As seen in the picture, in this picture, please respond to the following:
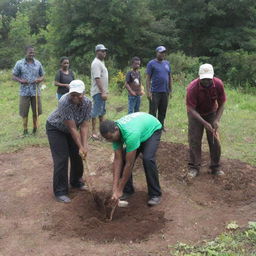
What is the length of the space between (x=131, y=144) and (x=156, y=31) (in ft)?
50.1

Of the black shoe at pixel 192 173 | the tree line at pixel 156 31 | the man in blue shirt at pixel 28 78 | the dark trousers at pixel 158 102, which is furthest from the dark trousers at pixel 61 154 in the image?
the tree line at pixel 156 31

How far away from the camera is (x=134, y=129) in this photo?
4.80 metres

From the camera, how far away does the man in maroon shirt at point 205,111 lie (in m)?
5.75

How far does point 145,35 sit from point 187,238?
1504 centimetres

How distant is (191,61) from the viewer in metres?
16.5

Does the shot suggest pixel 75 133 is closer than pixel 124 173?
No

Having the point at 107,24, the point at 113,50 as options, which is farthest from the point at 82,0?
the point at 113,50

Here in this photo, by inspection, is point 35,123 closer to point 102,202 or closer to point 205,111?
point 102,202

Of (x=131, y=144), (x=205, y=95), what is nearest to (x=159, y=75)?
(x=205, y=95)

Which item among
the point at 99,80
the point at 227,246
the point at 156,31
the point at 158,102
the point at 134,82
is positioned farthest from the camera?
the point at 156,31

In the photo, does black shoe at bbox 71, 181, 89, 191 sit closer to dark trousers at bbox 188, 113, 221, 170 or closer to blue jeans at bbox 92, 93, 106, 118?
dark trousers at bbox 188, 113, 221, 170

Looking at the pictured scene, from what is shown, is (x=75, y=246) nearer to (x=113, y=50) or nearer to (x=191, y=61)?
(x=191, y=61)

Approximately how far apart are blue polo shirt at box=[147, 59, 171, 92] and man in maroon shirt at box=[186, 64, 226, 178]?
207cm

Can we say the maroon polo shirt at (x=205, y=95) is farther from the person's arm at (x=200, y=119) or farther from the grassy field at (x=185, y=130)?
the grassy field at (x=185, y=130)
